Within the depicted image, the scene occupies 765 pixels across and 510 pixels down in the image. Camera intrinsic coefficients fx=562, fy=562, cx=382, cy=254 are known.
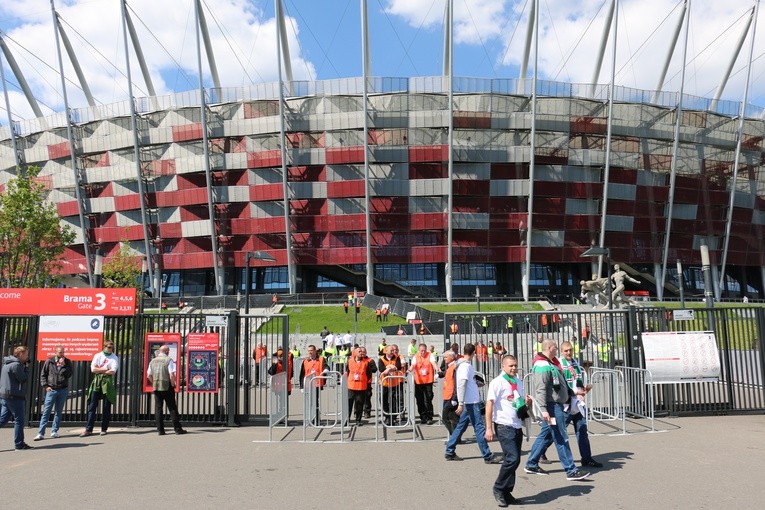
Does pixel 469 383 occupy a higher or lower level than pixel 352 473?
higher

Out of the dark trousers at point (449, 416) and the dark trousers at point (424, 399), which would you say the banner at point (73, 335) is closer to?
the dark trousers at point (424, 399)

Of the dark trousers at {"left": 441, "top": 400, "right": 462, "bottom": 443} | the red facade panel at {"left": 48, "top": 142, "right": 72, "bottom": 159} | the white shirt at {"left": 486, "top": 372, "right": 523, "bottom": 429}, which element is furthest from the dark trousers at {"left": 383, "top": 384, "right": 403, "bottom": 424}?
the red facade panel at {"left": 48, "top": 142, "right": 72, "bottom": 159}

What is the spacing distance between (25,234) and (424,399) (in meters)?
28.2

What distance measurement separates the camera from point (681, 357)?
1248 cm

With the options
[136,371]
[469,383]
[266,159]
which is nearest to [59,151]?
[266,159]

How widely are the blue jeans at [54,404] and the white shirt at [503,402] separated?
8821 mm

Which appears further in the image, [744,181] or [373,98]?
[744,181]

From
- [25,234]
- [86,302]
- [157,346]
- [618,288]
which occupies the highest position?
[25,234]

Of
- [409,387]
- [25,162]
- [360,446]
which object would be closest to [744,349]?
[409,387]

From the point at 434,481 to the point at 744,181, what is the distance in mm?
62911

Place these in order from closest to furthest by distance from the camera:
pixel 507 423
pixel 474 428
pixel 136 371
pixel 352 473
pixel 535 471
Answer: pixel 507 423, pixel 535 471, pixel 352 473, pixel 474 428, pixel 136 371

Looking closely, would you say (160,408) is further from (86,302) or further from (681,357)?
(681,357)

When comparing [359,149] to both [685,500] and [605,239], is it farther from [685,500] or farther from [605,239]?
[685,500]

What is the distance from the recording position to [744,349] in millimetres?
13070
